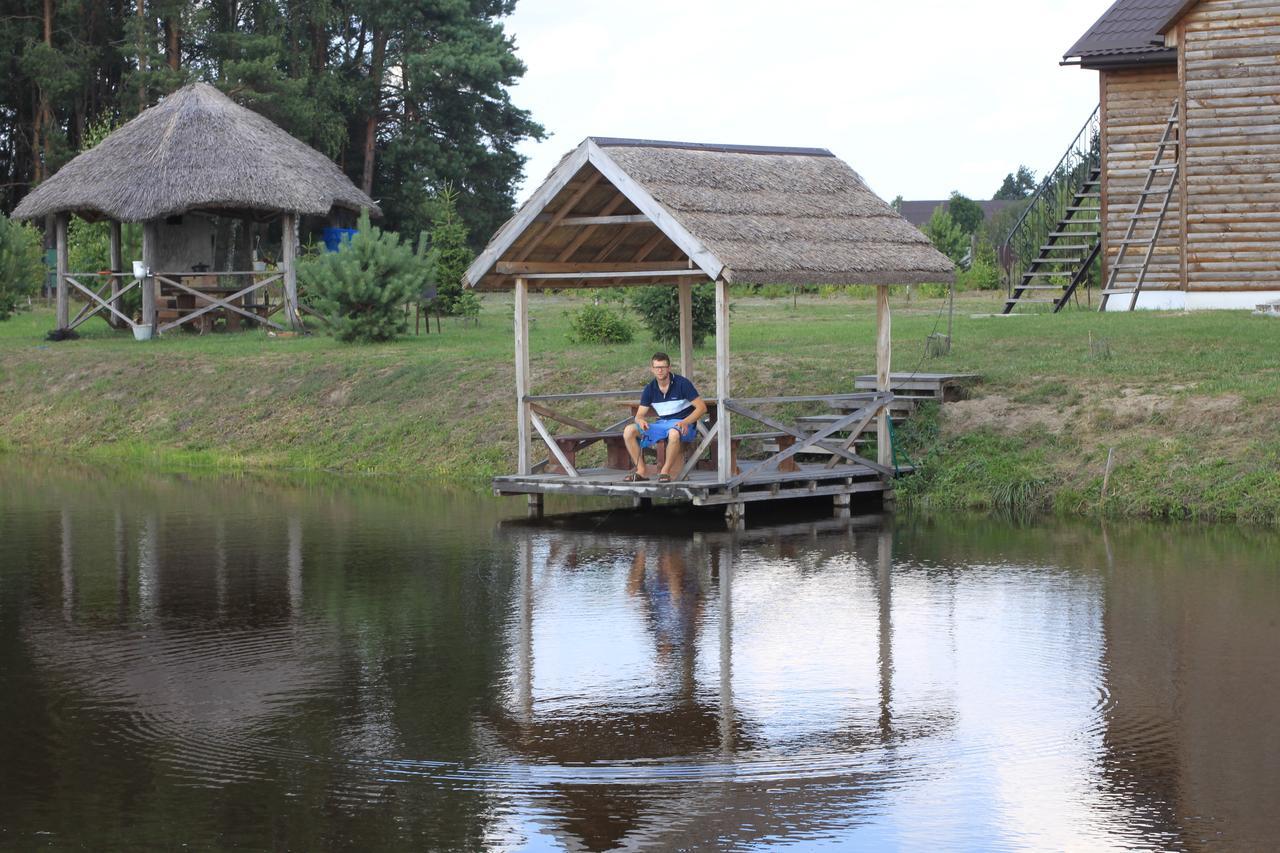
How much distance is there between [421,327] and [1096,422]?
67.8ft

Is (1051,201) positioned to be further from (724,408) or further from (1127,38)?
(724,408)

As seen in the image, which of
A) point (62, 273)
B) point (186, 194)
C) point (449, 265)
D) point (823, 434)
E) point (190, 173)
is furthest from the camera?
point (449, 265)

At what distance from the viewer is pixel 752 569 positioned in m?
14.8

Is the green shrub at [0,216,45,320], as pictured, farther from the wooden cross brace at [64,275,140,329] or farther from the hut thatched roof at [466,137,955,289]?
the hut thatched roof at [466,137,955,289]

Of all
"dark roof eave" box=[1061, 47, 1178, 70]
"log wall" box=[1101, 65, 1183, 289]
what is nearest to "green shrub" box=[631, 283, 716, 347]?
"log wall" box=[1101, 65, 1183, 289]

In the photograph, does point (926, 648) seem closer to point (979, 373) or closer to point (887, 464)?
point (887, 464)

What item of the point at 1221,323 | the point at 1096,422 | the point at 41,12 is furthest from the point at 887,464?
the point at 41,12

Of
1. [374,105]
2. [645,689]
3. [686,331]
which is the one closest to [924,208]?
[374,105]

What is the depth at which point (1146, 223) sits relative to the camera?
31.0 metres

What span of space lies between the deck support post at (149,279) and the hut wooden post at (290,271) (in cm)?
262

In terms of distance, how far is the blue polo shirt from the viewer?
18094mm

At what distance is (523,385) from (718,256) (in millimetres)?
3375

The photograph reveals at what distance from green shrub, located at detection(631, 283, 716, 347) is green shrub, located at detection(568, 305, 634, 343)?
2.74 m

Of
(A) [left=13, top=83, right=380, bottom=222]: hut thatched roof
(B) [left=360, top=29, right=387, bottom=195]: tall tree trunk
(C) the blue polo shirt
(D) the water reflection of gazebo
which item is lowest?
(D) the water reflection of gazebo
